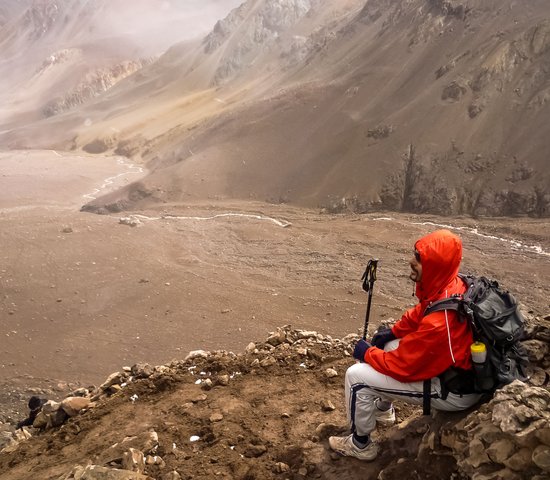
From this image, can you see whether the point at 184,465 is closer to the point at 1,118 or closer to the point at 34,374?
the point at 34,374

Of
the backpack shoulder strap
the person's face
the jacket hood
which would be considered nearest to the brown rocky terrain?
the backpack shoulder strap

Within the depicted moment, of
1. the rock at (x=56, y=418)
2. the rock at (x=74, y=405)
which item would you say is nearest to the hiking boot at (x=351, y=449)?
the rock at (x=74, y=405)

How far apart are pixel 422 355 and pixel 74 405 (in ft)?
12.1

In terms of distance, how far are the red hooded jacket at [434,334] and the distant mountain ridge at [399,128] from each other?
11.1m

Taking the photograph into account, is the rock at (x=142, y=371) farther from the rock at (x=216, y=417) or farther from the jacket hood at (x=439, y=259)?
the jacket hood at (x=439, y=259)

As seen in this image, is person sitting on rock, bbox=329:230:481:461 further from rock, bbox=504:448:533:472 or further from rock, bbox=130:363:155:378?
rock, bbox=130:363:155:378

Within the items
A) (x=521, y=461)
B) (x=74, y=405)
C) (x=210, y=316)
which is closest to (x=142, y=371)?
(x=74, y=405)

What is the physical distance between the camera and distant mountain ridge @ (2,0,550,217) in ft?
45.8

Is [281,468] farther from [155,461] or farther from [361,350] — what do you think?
[361,350]

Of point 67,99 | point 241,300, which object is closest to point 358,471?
point 241,300

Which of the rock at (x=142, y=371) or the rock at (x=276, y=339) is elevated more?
the rock at (x=276, y=339)

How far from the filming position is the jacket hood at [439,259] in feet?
9.55

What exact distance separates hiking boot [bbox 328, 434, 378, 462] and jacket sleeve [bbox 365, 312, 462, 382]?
0.64 metres

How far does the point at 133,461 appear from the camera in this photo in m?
3.51
